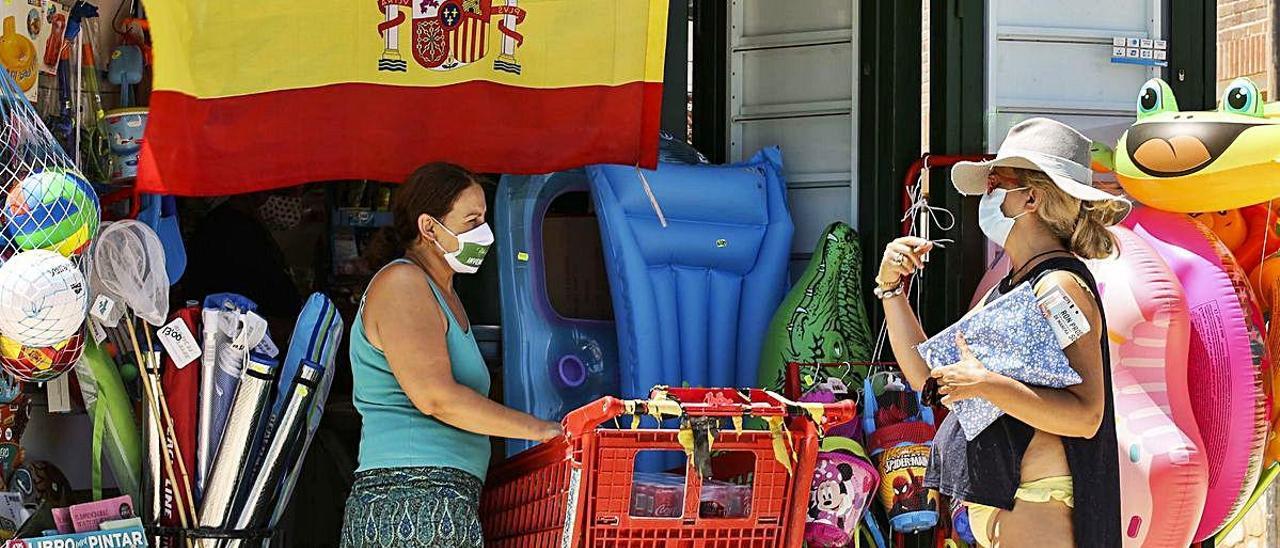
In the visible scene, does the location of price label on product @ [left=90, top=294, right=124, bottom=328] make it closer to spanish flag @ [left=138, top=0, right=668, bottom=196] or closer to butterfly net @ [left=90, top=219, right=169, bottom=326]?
butterfly net @ [left=90, top=219, right=169, bottom=326]

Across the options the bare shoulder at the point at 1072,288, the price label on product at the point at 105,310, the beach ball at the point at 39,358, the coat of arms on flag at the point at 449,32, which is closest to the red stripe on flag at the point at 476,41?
the coat of arms on flag at the point at 449,32

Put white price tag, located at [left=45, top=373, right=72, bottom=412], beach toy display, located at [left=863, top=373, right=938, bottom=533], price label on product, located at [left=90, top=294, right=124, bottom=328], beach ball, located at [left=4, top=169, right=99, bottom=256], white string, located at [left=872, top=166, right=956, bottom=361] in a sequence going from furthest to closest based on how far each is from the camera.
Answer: white string, located at [left=872, top=166, right=956, bottom=361]
beach toy display, located at [left=863, top=373, right=938, bottom=533]
white price tag, located at [left=45, top=373, right=72, bottom=412]
price label on product, located at [left=90, top=294, right=124, bottom=328]
beach ball, located at [left=4, top=169, right=99, bottom=256]

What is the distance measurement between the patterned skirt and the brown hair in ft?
1.94

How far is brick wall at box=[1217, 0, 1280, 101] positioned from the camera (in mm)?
8688

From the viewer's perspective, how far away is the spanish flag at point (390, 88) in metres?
4.95

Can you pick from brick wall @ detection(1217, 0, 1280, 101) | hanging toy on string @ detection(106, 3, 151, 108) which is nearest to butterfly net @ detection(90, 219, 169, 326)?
hanging toy on string @ detection(106, 3, 151, 108)

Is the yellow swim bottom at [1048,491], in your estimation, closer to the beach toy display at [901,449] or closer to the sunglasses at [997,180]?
the sunglasses at [997,180]

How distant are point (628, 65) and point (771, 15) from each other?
97cm

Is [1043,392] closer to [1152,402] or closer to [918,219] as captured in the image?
[1152,402]

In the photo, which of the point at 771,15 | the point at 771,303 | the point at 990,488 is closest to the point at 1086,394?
the point at 990,488

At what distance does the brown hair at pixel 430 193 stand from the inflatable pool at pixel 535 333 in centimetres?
100

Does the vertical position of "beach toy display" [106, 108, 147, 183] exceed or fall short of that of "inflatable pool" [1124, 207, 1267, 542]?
it exceeds it

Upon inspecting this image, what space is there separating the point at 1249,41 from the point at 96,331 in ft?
21.0

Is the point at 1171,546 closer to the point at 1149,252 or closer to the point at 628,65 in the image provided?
the point at 1149,252
